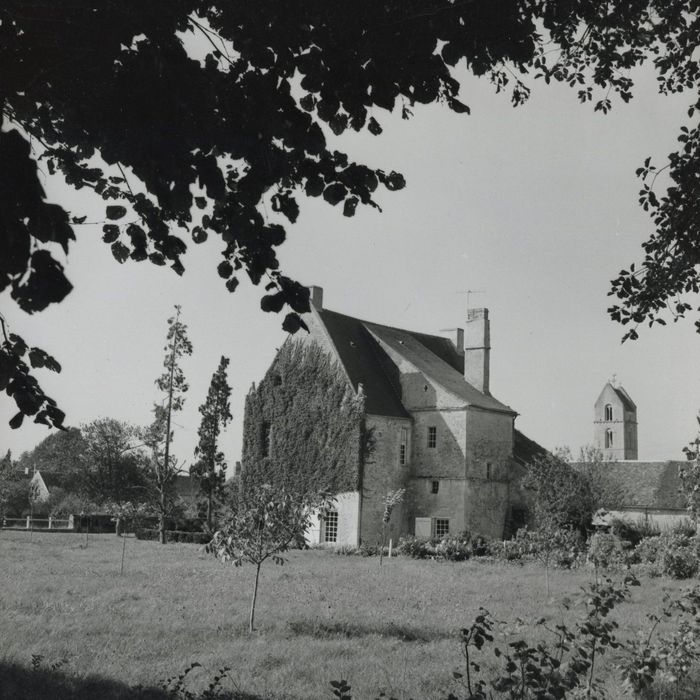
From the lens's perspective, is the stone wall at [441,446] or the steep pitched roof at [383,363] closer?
the stone wall at [441,446]

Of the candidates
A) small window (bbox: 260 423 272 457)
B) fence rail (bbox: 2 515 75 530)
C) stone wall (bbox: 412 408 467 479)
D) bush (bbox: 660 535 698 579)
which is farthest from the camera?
fence rail (bbox: 2 515 75 530)

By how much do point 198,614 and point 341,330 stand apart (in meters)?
28.9

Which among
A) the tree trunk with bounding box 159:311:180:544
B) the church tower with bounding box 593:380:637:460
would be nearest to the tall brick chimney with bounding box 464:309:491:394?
the tree trunk with bounding box 159:311:180:544

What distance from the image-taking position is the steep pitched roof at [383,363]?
134ft

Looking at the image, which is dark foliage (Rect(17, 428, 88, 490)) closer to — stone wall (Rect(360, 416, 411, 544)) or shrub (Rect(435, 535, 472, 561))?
stone wall (Rect(360, 416, 411, 544))

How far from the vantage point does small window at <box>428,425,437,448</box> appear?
4122 centimetres

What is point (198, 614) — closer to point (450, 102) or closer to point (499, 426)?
point (450, 102)

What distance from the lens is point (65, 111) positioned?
4.47m

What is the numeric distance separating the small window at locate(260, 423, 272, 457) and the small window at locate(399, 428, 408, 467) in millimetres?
6999

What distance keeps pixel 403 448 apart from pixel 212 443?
10.8 meters

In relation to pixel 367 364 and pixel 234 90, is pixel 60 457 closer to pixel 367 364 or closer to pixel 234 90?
pixel 367 364

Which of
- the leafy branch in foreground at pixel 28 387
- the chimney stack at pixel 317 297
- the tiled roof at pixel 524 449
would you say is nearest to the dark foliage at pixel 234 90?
the leafy branch in foreground at pixel 28 387

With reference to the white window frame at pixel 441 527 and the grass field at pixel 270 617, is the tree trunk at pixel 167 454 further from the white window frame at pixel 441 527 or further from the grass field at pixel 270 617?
the white window frame at pixel 441 527

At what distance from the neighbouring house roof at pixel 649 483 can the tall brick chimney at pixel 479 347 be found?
9.82 m
